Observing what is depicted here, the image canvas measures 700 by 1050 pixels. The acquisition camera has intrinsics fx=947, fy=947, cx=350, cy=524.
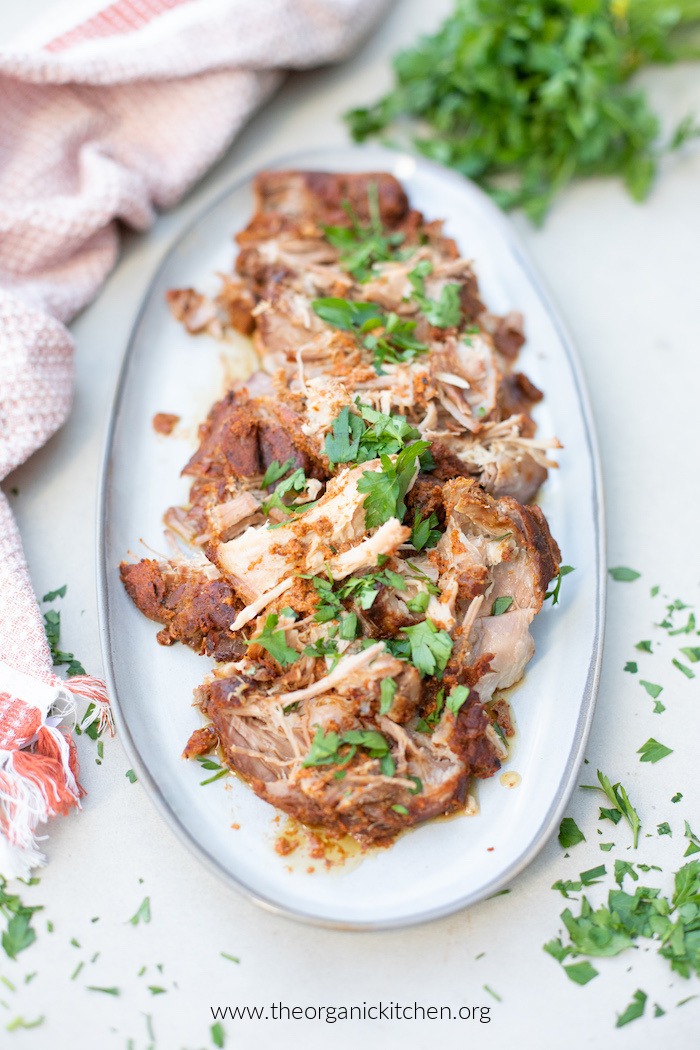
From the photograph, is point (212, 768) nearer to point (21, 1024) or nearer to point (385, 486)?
point (21, 1024)

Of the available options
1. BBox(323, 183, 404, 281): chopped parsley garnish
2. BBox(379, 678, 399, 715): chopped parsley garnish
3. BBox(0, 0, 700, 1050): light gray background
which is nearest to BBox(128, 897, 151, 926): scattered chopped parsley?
BBox(0, 0, 700, 1050): light gray background

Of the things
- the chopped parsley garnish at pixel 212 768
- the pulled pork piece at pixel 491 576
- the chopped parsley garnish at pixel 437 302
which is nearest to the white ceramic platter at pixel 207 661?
the chopped parsley garnish at pixel 212 768

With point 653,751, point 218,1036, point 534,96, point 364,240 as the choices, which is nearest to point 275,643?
point 218,1036

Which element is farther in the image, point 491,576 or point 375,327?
point 375,327

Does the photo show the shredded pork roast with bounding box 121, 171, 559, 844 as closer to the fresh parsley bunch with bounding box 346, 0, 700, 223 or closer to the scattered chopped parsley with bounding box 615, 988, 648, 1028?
the scattered chopped parsley with bounding box 615, 988, 648, 1028

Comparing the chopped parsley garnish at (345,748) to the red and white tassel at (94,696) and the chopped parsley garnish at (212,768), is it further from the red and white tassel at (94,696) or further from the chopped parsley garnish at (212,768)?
the red and white tassel at (94,696)

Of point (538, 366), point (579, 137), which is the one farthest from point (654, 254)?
point (538, 366)
